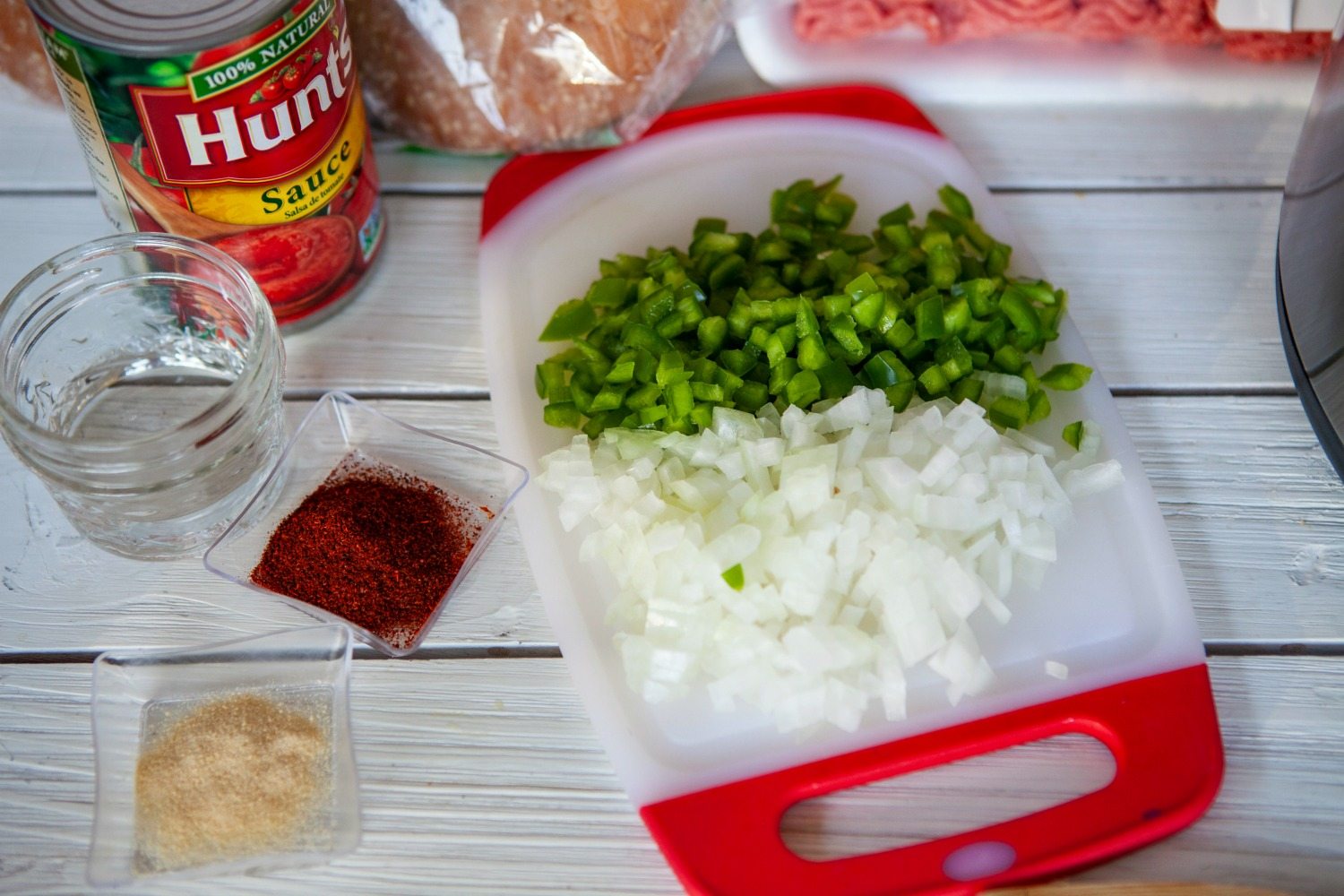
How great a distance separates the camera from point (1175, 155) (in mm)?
1577

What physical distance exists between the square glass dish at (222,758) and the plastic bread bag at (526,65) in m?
0.69

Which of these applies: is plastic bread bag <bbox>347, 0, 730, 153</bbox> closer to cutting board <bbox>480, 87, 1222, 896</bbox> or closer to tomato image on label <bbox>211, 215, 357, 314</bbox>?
cutting board <bbox>480, 87, 1222, 896</bbox>

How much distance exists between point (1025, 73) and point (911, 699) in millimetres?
933

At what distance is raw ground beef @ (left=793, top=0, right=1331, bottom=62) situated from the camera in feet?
5.24

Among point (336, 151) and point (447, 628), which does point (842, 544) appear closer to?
point (447, 628)

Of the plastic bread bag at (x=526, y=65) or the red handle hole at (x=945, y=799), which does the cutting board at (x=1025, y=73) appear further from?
the red handle hole at (x=945, y=799)

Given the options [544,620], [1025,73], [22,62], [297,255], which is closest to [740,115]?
[1025,73]

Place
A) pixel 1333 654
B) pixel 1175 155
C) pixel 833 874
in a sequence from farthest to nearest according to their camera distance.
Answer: pixel 1175 155
pixel 1333 654
pixel 833 874

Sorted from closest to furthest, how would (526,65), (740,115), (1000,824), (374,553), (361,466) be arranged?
(1000,824) → (374,553) → (361,466) → (526,65) → (740,115)

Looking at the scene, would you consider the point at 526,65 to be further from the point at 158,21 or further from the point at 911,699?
the point at 911,699

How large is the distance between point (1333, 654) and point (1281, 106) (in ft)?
2.68

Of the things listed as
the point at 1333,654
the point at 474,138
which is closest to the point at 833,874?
the point at 1333,654

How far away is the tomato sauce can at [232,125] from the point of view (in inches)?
41.4

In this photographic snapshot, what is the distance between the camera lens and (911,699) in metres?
1.10
